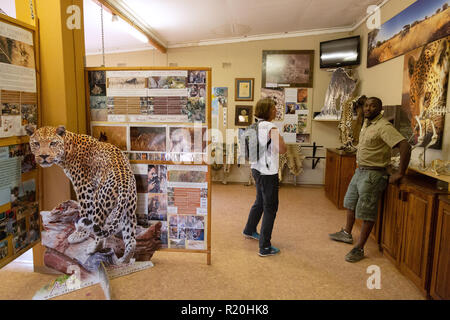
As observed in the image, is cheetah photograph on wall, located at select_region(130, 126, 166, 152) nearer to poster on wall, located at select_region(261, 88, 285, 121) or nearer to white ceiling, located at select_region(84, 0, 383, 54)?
white ceiling, located at select_region(84, 0, 383, 54)

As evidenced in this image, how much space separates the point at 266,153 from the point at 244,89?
3.22 meters

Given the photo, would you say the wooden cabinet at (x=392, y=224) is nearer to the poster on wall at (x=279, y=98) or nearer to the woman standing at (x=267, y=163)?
the woman standing at (x=267, y=163)

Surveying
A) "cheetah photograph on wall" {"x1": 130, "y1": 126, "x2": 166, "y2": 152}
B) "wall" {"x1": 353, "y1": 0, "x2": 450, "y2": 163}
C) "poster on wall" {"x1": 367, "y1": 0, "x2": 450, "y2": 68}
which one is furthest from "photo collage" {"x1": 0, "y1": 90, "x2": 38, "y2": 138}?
"poster on wall" {"x1": 367, "y1": 0, "x2": 450, "y2": 68}

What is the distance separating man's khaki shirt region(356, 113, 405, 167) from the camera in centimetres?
260

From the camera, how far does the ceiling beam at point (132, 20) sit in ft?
11.4

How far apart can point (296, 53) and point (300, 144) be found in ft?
5.45

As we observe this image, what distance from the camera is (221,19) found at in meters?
4.41

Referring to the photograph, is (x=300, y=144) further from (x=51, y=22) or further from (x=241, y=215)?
(x=51, y=22)

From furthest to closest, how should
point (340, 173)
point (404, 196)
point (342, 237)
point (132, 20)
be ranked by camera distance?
point (340, 173) → point (132, 20) → point (342, 237) → point (404, 196)

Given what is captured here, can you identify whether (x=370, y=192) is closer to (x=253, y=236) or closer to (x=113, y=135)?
(x=253, y=236)

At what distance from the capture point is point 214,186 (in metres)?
5.58

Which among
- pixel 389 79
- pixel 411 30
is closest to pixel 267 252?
pixel 389 79

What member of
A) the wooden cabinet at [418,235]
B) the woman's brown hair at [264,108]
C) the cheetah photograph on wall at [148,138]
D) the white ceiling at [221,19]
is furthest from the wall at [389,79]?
the cheetah photograph on wall at [148,138]

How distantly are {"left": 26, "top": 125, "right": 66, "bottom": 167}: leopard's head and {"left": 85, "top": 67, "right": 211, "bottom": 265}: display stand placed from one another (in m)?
0.39
